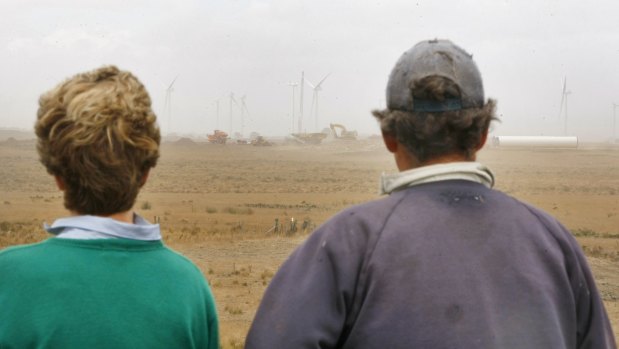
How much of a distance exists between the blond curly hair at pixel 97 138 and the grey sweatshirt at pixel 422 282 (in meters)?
0.55

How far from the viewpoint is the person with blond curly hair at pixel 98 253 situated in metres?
2.57

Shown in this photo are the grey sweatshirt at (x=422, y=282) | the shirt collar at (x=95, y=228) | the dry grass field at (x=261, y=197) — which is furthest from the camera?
the dry grass field at (x=261, y=197)

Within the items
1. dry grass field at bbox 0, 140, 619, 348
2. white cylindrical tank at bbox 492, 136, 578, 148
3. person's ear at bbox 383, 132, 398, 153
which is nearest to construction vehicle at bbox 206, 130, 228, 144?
dry grass field at bbox 0, 140, 619, 348

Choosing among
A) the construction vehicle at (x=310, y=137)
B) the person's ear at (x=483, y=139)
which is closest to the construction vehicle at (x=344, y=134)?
the construction vehicle at (x=310, y=137)

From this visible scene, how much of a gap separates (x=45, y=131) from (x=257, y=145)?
103 meters

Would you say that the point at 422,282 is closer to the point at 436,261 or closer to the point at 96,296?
the point at 436,261

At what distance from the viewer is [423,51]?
282cm

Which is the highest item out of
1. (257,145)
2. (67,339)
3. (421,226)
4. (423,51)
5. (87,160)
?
(423,51)

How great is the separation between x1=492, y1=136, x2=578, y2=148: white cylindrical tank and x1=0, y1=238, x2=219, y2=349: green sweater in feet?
368

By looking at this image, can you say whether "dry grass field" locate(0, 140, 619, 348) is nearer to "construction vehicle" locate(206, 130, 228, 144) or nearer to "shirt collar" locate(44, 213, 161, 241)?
"construction vehicle" locate(206, 130, 228, 144)

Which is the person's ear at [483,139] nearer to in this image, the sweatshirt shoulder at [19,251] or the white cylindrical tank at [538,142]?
the sweatshirt shoulder at [19,251]

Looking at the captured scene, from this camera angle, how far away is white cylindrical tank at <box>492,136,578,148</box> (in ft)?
373

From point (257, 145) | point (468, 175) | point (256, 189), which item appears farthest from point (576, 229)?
point (257, 145)

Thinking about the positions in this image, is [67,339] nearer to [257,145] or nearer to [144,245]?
[144,245]
